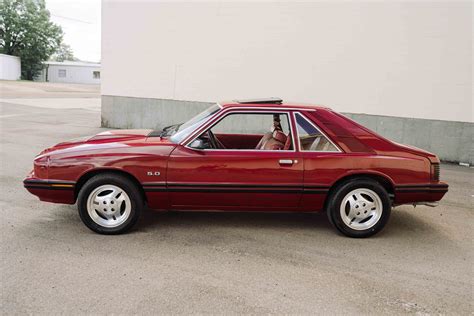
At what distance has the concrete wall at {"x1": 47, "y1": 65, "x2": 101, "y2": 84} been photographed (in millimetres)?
55906

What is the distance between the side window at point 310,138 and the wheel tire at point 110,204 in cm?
179

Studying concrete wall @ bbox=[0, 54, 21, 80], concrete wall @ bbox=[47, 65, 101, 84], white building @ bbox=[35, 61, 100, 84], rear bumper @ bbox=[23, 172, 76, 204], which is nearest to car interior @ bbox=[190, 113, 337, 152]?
rear bumper @ bbox=[23, 172, 76, 204]

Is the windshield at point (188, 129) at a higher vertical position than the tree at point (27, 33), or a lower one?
lower

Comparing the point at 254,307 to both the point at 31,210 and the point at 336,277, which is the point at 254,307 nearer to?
the point at 336,277

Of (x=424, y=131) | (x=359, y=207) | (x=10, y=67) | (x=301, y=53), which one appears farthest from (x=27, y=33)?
(x=359, y=207)

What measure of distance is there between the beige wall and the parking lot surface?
15.0 ft

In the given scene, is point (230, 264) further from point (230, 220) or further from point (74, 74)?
point (74, 74)

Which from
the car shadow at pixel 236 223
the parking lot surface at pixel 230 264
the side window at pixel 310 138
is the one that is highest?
the side window at pixel 310 138

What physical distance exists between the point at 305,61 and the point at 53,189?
23.6 feet

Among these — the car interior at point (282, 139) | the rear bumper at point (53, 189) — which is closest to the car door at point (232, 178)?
the car interior at point (282, 139)

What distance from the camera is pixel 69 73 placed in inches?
2272

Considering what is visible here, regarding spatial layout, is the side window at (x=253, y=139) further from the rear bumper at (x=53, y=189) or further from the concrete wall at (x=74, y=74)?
the concrete wall at (x=74, y=74)

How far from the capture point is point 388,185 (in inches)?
171

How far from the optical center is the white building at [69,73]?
54975mm
